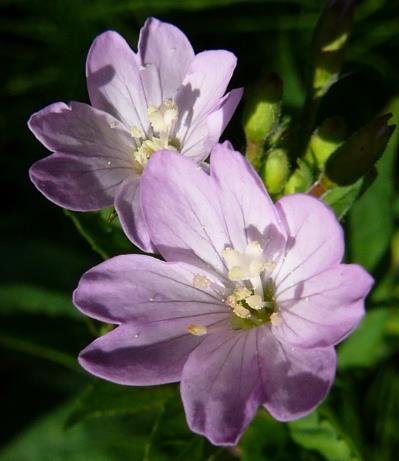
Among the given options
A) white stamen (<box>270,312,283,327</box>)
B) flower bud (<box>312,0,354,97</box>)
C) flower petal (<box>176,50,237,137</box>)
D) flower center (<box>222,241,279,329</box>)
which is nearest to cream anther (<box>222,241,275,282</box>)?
flower center (<box>222,241,279,329</box>)

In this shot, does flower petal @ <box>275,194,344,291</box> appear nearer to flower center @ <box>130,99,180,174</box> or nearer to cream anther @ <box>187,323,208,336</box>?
cream anther @ <box>187,323,208,336</box>

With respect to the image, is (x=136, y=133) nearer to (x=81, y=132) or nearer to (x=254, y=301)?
(x=81, y=132)

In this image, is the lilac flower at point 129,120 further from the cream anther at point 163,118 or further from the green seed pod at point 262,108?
the green seed pod at point 262,108

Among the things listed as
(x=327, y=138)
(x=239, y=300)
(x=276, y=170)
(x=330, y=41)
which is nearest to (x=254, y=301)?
(x=239, y=300)

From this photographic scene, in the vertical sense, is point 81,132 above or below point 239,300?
above

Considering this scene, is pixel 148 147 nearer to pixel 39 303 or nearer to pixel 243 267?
pixel 243 267

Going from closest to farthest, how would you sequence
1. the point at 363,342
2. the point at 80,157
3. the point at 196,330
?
the point at 196,330, the point at 80,157, the point at 363,342

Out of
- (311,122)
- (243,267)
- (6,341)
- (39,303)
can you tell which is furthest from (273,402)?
(39,303)
